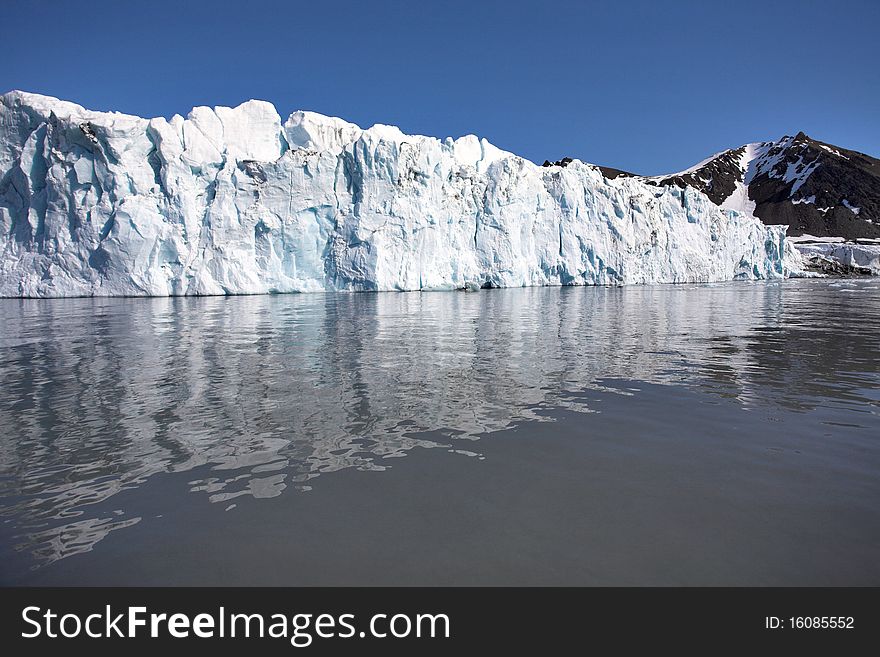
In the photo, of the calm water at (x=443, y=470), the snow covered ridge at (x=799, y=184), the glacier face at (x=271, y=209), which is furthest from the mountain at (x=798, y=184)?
the calm water at (x=443, y=470)

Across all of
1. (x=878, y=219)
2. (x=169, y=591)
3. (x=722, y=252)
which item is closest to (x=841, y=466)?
(x=169, y=591)

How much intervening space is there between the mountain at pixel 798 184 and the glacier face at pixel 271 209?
84963mm

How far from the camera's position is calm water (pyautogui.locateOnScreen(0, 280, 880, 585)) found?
2652 mm

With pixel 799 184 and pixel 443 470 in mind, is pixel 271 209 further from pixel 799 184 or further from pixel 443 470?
pixel 799 184

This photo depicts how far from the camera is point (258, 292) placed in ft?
96.8

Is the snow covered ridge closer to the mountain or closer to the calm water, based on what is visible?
the mountain

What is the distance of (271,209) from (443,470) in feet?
93.6

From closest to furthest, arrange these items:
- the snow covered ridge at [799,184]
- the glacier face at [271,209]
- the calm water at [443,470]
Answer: the calm water at [443,470]
the glacier face at [271,209]
the snow covered ridge at [799,184]

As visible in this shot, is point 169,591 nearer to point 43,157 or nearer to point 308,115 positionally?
point 43,157

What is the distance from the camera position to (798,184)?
13150 centimetres

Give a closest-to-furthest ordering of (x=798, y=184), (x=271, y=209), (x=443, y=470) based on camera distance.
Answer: (x=443, y=470), (x=271, y=209), (x=798, y=184)

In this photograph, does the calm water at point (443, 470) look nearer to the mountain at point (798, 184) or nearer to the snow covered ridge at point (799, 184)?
the snow covered ridge at point (799, 184)

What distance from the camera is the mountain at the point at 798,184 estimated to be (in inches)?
4584

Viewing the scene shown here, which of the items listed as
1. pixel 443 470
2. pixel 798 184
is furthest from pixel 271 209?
pixel 798 184
